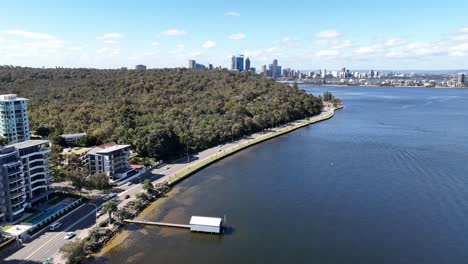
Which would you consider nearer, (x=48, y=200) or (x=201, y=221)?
(x=201, y=221)

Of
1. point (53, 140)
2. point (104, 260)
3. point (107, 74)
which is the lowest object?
point (104, 260)

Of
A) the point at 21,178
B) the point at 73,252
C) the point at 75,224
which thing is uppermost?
the point at 21,178

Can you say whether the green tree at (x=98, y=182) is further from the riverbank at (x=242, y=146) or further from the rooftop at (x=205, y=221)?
the rooftop at (x=205, y=221)

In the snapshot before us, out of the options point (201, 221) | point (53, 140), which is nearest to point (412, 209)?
point (201, 221)

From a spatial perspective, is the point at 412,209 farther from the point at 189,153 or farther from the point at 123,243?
the point at 189,153

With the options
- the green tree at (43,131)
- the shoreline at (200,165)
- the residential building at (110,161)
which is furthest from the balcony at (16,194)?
the green tree at (43,131)

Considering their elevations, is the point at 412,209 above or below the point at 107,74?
below

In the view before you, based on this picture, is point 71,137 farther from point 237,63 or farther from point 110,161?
point 237,63

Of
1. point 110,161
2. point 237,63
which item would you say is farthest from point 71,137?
point 237,63
